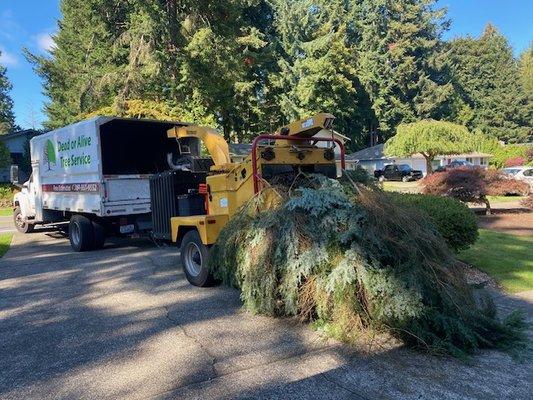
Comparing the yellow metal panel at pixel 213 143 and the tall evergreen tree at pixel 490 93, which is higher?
the tall evergreen tree at pixel 490 93

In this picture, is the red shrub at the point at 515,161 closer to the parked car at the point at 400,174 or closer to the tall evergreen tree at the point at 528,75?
the parked car at the point at 400,174

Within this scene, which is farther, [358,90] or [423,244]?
[358,90]

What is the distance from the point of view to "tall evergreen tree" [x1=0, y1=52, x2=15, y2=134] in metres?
66.6

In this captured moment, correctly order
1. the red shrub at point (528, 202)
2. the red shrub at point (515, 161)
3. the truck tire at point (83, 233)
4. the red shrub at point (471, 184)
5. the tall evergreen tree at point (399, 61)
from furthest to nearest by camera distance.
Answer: the tall evergreen tree at point (399, 61)
the red shrub at point (515, 161)
the red shrub at point (528, 202)
the red shrub at point (471, 184)
the truck tire at point (83, 233)

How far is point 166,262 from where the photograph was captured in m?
9.32

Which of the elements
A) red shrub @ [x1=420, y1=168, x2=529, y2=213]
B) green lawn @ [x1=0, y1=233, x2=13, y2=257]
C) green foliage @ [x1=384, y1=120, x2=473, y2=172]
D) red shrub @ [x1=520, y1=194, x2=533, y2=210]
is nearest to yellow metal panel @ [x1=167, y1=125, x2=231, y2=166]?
green lawn @ [x1=0, y1=233, x2=13, y2=257]

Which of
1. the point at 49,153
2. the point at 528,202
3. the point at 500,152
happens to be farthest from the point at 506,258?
the point at 500,152

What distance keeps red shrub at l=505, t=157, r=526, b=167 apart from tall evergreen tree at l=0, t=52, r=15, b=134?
63851 millimetres

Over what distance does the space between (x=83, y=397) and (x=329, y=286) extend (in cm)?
242

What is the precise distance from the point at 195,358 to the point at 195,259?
292 centimetres

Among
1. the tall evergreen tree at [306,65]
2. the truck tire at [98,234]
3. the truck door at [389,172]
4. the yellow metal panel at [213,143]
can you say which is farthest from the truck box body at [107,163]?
the truck door at [389,172]

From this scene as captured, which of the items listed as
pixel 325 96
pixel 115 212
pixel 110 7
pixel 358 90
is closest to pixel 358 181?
pixel 115 212

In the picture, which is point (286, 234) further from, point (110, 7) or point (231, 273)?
point (110, 7)

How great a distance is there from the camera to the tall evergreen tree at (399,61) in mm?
54688
